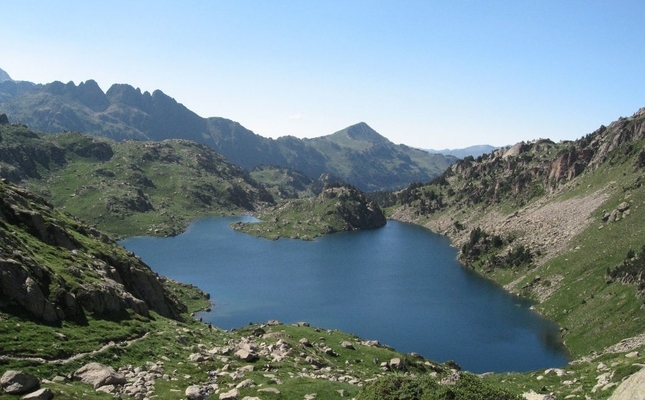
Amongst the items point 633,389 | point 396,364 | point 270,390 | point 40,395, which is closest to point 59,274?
point 40,395

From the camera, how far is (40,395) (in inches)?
1134

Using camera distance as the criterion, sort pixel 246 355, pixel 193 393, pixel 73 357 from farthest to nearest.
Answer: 1. pixel 246 355
2. pixel 73 357
3. pixel 193 393

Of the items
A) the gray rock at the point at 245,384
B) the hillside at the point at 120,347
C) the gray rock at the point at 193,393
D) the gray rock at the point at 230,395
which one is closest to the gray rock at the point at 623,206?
the hillside at the point at 120,347

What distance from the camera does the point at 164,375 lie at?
41.3m

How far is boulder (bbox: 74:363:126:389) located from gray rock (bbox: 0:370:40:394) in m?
6.05

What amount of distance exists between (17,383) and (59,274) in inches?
973

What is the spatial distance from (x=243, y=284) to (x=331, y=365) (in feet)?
348

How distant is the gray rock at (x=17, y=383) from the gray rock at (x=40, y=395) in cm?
88

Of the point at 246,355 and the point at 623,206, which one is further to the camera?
the point at 623,206

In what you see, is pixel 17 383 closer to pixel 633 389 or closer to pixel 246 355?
pixel 246 355

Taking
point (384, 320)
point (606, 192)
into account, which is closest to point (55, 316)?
point (384, 320)

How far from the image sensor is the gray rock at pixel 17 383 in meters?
28.9

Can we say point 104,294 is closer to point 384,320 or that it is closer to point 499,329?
point 384,320

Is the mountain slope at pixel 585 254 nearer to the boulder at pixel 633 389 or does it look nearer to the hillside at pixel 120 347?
the hillside at pixel 120 347
